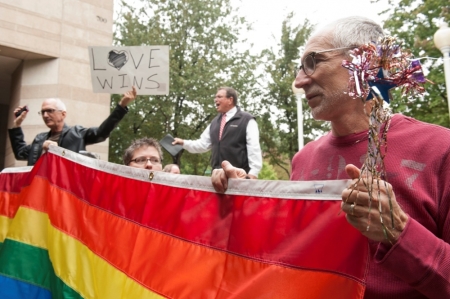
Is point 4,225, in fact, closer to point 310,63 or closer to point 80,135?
point 80,135

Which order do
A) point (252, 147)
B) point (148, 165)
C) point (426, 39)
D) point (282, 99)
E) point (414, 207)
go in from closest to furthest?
point (414, 207) → point (148, 165) → point (252, 147) → point (426, 39) → point (282, 99)

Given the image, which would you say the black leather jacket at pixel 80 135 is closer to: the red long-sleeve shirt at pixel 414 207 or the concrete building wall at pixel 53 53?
the red long-sleeve shirt at pixel 414 207

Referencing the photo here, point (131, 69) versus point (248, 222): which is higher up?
point (131, 69)

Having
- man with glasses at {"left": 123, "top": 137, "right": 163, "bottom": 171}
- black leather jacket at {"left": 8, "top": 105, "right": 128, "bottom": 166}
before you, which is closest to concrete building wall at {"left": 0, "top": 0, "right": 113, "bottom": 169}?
black leather jacket at {"left": 8, "top": 105, "right": 128, "bottom": 166}

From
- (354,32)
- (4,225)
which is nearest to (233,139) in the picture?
(4,225)

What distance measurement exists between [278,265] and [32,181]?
227 cm

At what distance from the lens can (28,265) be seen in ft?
9.65

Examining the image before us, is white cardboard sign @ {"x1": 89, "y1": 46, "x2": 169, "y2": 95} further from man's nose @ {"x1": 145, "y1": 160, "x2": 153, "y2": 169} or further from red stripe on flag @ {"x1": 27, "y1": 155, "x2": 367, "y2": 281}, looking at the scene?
red stripe on flag @ {"x1": 27, "y1": 155, "x2": 367, "y2": 281}

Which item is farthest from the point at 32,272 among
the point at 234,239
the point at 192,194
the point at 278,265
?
the point at 278,265

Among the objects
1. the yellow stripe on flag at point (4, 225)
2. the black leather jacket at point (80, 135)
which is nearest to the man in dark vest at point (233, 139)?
the black leather jacket at point (80, 135)

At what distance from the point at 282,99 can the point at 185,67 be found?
5753mm

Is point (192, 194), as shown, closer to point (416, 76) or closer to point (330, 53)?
point (330, 53)

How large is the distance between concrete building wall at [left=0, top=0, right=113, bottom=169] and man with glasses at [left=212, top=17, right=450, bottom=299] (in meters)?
9.28

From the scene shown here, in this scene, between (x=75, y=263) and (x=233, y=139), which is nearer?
(x=75, y=263)
